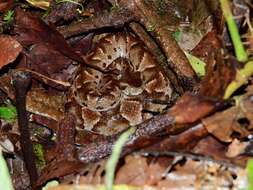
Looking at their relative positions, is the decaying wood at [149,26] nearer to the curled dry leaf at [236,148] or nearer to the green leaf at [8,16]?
the green leaf at [8,16]

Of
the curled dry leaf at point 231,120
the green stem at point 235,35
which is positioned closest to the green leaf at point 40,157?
the curled dry leaf at point 231,120

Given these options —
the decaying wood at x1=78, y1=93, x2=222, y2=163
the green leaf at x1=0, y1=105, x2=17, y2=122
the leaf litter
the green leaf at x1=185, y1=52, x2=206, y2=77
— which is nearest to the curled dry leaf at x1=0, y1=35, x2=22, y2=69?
the leaf litter

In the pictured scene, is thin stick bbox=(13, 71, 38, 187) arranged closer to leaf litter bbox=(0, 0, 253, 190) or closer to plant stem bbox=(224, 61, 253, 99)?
leaf litter bbox=(0, 0, 253, 190)

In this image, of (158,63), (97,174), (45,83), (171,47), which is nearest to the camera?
(97,174)

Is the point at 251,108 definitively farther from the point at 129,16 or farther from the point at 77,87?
the point at 77,87

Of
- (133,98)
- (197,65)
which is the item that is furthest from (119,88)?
(197,65)

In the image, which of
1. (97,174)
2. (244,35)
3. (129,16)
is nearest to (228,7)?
(244,35)
